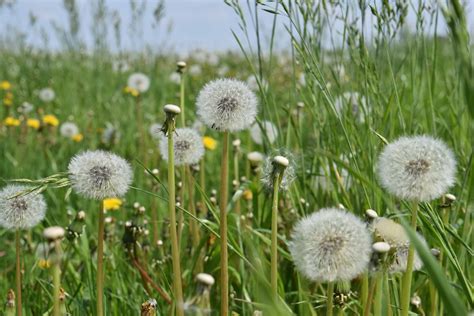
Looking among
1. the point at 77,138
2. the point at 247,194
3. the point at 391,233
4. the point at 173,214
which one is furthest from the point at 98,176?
the point at 77,138

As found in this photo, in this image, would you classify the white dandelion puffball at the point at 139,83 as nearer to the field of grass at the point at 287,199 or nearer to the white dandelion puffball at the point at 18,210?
the field of grass at the point at 287,199

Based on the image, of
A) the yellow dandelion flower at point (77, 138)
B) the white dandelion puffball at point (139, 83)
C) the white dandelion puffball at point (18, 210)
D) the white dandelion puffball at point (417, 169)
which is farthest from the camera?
the white dandelion puffball at point (139, 83)

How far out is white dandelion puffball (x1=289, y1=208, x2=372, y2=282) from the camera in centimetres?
98

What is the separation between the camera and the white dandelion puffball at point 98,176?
1.24 m

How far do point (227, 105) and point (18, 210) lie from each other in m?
0.53

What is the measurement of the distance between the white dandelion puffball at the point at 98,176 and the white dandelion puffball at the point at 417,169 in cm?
53

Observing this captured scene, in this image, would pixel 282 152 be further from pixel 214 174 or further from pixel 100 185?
Result: pixel 214 174

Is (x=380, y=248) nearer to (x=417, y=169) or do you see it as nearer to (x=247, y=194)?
(x=417, y=169)

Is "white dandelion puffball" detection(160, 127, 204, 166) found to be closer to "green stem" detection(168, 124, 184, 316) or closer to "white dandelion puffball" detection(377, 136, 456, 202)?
"green stem" detection(168, 124, 184, 316)

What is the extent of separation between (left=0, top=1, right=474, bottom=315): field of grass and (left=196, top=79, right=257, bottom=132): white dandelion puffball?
0.16 metres

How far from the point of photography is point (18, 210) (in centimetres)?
138

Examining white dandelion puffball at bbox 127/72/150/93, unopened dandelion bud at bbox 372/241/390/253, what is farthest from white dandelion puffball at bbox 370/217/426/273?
white dandelion puffball at bbox 127/72/150/93

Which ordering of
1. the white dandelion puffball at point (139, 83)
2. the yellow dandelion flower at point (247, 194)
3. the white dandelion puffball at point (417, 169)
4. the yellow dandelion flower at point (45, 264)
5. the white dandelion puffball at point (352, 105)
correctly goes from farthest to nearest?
1. the white dandelion puffball at point (139, 83)
2. the yellow dandelion flower at point (247, 194)
3. the white dandelion puffball at point (352, 105)
4. the yellow dandelion flower at point (45, 264)
5. the white dandelion puffball at point (417, 169)

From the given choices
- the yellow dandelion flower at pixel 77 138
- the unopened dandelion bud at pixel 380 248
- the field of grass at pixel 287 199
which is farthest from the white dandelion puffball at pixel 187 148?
the yellow dandelion flower at pixel 77 138
